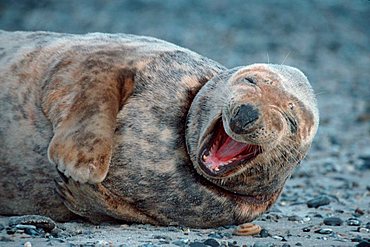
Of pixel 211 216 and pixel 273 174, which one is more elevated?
pixel 273 174

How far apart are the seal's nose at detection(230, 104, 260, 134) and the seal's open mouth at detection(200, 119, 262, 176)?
207 millimetres

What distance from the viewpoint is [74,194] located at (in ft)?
15.6

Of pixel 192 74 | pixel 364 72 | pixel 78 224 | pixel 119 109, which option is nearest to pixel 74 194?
pixel 78 224

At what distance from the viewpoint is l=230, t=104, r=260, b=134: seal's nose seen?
4250 mm

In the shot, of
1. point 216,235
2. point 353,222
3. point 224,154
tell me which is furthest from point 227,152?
point 353,222

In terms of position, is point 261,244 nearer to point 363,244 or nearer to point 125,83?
point 363,244

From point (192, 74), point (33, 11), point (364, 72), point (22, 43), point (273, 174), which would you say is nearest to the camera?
point (273, 174)

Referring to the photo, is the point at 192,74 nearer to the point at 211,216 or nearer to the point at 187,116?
the point at 187,116

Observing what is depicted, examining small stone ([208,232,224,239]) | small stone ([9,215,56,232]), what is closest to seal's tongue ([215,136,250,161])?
small stone ([208,232,224,239])

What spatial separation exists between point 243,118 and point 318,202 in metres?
1.83

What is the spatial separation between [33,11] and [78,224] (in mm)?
11912

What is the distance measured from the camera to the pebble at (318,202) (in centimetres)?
592

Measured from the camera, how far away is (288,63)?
14.3 m

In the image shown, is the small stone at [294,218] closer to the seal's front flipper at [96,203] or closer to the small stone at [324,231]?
the small stone at [324,231]
